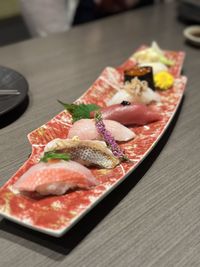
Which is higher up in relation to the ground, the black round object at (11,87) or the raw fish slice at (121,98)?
the raw fish slice at (121,98)

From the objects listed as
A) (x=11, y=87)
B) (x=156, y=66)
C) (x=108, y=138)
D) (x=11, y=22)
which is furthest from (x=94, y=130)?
(x=11, y=22)

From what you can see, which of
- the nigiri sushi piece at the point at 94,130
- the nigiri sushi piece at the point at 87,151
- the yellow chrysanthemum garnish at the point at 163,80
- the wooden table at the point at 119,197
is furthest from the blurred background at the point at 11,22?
the nigiri sushi piece at the point at 87,151

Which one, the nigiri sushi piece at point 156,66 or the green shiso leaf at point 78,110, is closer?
the green shiso leaf at point 78,110

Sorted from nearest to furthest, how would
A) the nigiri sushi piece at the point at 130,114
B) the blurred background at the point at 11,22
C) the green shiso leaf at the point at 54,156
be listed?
the green shiso leaf at the point at 54,156 → the nigiri sushi piece at the point at 130,114 → the blurred background at the point at 11,22

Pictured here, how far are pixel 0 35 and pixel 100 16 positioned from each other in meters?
1.75

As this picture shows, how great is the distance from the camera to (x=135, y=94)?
1.16 m

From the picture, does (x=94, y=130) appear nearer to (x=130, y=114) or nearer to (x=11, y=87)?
(x=130, y=114)

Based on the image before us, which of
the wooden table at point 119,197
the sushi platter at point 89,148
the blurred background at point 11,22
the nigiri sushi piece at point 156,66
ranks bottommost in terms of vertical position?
the blurred background at point 11,22

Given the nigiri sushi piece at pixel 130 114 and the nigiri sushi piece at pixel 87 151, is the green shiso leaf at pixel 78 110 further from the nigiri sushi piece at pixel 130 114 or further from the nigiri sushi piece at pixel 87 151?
the nigiri sushi piece at pixel 87 151

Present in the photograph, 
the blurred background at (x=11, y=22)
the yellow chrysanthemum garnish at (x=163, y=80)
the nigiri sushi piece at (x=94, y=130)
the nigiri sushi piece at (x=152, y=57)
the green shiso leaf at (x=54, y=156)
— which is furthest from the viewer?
the blurred background at (x=11, y=22)

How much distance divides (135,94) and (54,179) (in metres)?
0.50

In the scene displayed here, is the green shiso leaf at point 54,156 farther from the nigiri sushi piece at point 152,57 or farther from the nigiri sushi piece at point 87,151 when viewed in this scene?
the nigiri sushi piece at point 152,57

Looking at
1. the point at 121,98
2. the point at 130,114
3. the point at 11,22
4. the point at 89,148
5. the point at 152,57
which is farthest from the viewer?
the point at 11,22

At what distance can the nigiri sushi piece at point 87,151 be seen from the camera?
850mm
